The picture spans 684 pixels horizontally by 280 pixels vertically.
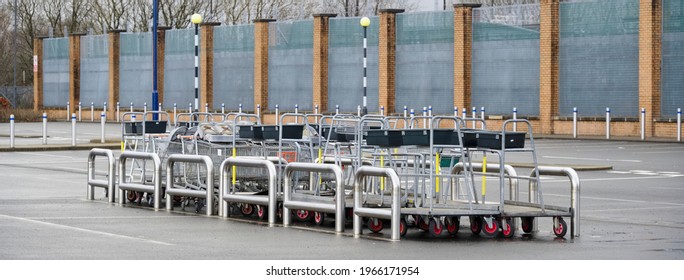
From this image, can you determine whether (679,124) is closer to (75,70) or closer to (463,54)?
(463,54)

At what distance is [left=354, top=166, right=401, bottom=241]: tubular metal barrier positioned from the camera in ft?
46.1

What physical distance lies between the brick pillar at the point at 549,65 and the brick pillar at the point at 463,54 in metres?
3.86

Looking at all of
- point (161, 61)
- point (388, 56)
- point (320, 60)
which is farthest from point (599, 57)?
point (161, 61)

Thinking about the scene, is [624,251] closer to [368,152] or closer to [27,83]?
[368,152]

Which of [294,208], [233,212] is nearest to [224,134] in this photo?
[233,212]

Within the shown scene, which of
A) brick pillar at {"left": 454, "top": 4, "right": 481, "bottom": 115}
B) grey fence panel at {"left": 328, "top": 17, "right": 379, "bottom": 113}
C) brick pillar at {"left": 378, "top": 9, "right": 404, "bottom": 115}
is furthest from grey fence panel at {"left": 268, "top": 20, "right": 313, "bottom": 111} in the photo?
brick pillar at {"left": 454, "top": 4, "right": 481, "bottom": 115}

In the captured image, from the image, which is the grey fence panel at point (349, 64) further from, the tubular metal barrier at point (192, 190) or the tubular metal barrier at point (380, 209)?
the tubular metal barrier at point (380, 209)

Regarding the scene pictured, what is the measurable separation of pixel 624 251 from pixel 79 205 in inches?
330

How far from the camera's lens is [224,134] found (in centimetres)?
1897

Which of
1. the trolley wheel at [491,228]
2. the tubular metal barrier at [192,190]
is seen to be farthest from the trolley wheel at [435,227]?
the tubular metal barrier at [192,190]

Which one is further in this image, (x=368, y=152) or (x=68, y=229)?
(x=368, y=152)

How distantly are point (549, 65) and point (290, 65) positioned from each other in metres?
15.7

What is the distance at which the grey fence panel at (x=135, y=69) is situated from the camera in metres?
70.8

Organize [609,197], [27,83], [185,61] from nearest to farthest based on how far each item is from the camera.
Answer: [609,197], [185,61], [27,83]
